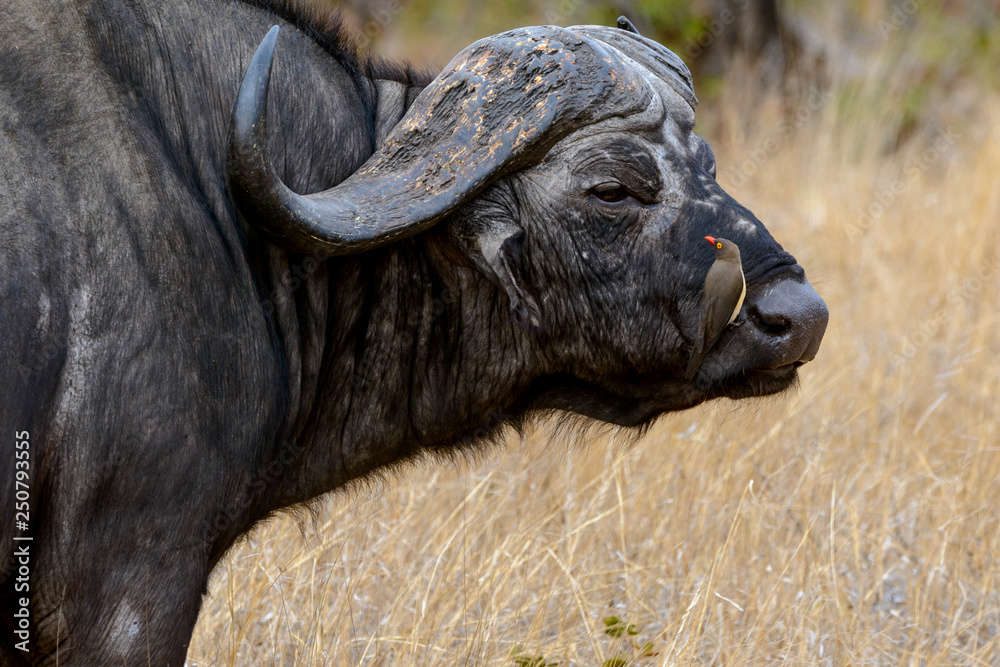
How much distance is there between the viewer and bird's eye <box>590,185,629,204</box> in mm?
2941

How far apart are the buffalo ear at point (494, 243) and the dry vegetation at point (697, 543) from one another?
2.35 feet

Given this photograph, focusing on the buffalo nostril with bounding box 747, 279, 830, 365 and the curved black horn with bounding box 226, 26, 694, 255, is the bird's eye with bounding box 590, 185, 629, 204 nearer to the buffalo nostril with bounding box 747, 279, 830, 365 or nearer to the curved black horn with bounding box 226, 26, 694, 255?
the curved black horn with bounding box 226, 26, 694, 255

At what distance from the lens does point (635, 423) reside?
326cm

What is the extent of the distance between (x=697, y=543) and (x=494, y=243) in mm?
2241

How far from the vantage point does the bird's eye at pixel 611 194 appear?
2.94 meters

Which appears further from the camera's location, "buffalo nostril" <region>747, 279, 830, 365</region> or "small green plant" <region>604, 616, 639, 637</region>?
"small green plant" <region>604, 616, 639, 637</region>

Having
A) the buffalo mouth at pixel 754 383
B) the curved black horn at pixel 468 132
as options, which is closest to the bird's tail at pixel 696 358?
the buffalo mouth at pixel 754 383

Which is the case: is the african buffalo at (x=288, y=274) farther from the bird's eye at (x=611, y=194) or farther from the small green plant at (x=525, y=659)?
the small green plant at (x=525, y=659)

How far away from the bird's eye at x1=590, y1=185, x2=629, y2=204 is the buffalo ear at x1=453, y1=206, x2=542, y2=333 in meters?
0.24

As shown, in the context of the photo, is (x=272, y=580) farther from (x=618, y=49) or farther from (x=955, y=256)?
(x=955, y=256)

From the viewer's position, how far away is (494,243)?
9.52 ft

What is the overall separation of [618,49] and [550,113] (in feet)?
1.64

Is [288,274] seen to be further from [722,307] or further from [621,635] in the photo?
[621,635]

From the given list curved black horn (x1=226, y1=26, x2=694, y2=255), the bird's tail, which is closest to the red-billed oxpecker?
the bird's tail
